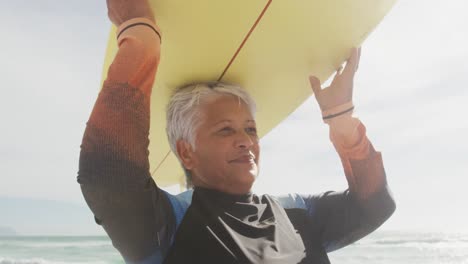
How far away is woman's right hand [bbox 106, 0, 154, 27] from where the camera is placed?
4.05 feet

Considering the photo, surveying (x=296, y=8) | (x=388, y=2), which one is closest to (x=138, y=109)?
(x=296, y=8)

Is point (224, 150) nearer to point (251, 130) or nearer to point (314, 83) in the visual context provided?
point (251, 130)

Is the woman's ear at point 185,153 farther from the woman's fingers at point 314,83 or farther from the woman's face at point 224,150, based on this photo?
the woman's fingers at point 314,83

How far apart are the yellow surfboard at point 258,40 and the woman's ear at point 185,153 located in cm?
33

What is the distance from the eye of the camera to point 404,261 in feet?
42.0

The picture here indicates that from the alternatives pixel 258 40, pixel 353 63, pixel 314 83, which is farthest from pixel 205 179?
pixel 353 63

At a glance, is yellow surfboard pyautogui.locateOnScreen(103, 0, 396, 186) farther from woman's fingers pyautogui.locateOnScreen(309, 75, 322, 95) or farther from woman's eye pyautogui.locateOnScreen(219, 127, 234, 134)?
woman's eye pyautogui.locateOnScreen(219, 127, 234, 134)

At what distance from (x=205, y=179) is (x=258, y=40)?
607 mm

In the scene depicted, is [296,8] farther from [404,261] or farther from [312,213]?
[404,261]

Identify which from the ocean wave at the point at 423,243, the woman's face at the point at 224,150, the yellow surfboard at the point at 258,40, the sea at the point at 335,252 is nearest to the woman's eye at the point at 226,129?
the woman's face at the point at 224,150

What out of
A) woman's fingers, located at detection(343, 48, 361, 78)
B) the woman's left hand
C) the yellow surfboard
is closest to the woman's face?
the yellow surfboard

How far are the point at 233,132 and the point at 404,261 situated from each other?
13238 millimetres

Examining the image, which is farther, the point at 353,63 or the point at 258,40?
the point at 353,63

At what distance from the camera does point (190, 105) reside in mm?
1603
